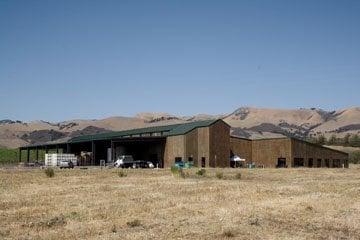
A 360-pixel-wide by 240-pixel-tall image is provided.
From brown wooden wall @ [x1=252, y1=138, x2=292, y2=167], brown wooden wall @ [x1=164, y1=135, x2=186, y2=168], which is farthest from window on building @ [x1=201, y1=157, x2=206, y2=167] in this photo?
brown wooden wall @ [x1=252, y1=138, x2=292, y2=167]

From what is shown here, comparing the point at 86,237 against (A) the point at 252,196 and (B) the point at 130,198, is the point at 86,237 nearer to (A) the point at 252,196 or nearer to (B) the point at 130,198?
(B) the point at 130,198

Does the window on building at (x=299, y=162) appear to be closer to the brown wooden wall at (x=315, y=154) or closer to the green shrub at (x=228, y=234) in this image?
the brown wooden wall at (x=315, y=154)

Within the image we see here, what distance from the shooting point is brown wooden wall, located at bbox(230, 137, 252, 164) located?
303 ft

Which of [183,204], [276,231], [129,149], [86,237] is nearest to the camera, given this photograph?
[86,237]

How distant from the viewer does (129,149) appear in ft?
356

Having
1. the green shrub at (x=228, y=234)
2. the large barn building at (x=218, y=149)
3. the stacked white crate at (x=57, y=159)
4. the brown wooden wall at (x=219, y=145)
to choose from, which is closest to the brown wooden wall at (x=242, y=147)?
the large barn building at (x=218, y=149)

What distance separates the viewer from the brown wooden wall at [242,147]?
92438mm

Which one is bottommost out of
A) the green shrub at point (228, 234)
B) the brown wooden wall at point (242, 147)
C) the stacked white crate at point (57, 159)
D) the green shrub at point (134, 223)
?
the green shrub at point (228, 234)

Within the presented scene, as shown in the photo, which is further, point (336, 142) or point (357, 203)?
point (336, 142)

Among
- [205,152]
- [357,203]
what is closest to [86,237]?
[357,203]

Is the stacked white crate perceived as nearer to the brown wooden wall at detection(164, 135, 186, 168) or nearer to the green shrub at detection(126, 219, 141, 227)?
the brown wooden wall at detection(164, 135, 186, 168)

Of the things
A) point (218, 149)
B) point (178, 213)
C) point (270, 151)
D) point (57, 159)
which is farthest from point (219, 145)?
point (178, 213)

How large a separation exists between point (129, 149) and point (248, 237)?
91.8 meters

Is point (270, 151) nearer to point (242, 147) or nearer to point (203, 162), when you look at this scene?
point (242, 147)
